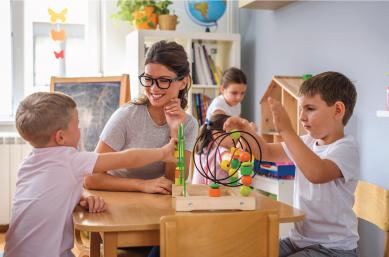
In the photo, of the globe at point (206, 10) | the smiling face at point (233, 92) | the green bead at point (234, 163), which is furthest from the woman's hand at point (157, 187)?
the globe at point (206, 10)

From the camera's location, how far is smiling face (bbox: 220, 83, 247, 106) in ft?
12.4

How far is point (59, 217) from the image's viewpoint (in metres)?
1.52

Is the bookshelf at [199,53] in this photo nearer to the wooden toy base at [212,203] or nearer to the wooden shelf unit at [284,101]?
the wooden shelf unit at [284,101]

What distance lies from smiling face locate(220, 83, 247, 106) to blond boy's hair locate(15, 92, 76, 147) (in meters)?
2.31

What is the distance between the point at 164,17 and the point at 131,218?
9.03ft

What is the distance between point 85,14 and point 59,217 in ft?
10.2

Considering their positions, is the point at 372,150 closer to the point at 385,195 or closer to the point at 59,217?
the point at 385,195

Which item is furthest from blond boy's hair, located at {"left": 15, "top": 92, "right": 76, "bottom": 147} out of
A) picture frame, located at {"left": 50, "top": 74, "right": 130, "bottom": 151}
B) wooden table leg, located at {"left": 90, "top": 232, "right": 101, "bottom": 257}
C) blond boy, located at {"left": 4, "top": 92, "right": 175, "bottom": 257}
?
picture frame, located at {"left": 50, "top": 74, "right": 130, "bottom": 151}

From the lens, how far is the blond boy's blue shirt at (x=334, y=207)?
167 cm

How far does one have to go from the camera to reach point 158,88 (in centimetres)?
195

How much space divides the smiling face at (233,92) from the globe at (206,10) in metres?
0.63

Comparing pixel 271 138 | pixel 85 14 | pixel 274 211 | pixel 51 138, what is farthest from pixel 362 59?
pixel 85 14

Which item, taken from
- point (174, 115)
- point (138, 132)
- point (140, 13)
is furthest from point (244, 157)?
point (140, 13)

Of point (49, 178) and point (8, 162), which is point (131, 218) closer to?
point (49, 178)
